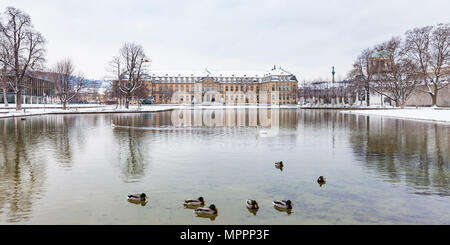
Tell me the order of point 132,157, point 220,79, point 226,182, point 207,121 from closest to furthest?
point 226,182 < point 132,157 < point 207,121 < point 220,79

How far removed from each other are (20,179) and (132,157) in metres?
5.23

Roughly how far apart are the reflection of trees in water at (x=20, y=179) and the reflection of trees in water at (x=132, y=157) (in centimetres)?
296

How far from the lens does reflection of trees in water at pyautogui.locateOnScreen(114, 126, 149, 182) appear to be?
13.3 m

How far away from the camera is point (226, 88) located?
16238 centimetres

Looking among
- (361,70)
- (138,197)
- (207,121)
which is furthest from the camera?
(361,70)

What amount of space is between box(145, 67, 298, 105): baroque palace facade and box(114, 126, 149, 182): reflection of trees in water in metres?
129

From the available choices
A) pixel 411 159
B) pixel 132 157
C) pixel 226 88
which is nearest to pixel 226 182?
pixel 132 157

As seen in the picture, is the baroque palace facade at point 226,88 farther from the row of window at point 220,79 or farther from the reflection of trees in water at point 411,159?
the reflection of trees in water at point 411,159

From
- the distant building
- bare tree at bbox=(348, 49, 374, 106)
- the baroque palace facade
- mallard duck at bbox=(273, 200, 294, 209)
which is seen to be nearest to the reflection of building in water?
mallard duck at bbox=(273, 200, 294, 209)

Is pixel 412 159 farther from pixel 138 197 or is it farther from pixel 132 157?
pixel 132 157

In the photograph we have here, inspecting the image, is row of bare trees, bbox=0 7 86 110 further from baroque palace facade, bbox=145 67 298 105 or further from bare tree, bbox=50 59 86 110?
baroque palace facade, bbox=145 67 298 105
